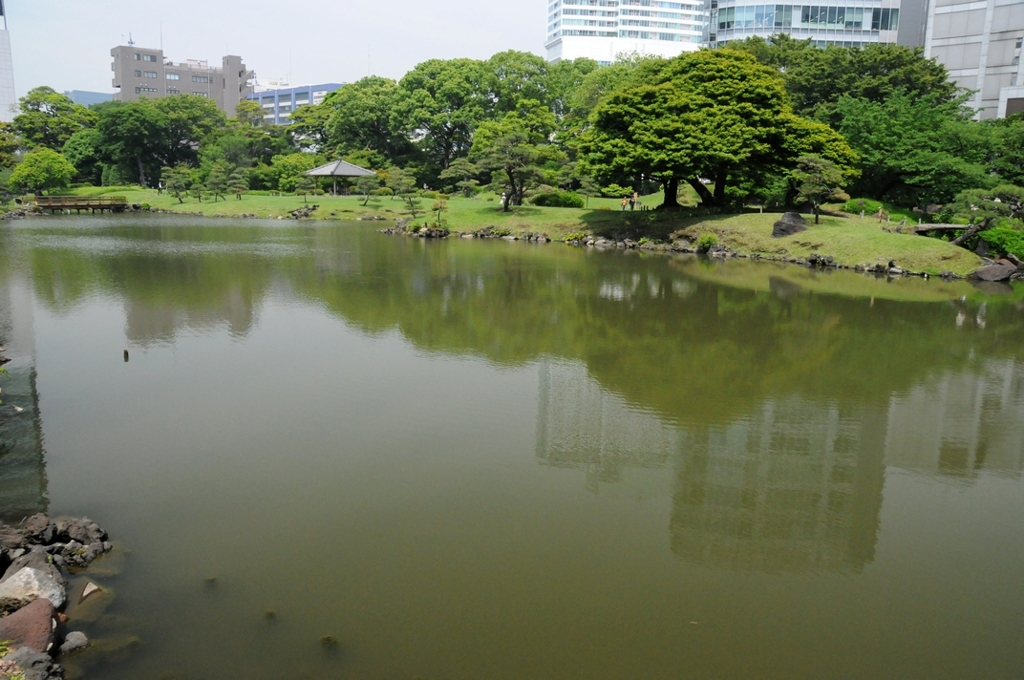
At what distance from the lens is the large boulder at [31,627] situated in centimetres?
397

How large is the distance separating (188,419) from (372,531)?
328 centimetres

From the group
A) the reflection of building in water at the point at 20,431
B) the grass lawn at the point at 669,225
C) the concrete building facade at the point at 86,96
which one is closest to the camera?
the reflection of building in water at the point at 20,431

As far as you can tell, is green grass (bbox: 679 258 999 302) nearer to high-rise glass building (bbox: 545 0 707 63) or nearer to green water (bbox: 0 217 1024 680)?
green water (bbox: 0 217 1024 680)

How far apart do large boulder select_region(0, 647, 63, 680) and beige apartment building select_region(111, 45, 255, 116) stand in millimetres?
84830

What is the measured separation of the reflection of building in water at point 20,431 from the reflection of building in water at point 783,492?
524 cm

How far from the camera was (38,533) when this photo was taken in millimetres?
5191

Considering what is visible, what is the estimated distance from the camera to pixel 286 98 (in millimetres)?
101688

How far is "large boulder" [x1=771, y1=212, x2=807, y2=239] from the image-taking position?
2384 cm

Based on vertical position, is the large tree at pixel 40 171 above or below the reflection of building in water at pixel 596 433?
above

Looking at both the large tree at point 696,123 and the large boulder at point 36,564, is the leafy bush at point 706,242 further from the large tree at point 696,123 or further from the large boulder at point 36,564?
the large boulder at point 36,564

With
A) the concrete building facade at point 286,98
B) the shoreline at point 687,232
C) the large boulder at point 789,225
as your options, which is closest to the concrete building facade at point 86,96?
the concrete building facade at point 286,98

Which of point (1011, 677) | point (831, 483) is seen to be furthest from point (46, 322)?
point (1011, 677)

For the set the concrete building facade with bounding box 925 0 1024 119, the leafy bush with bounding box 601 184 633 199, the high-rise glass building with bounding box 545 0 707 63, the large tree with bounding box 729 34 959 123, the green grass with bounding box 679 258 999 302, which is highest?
the high-rise glass building with bounding box 545 0 707 63

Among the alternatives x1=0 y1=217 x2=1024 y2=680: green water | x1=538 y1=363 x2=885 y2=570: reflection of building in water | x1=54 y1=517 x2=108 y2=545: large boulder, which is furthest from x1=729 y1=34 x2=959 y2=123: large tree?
x1=54 y1=517 x2=108 y2=545: large boulder
